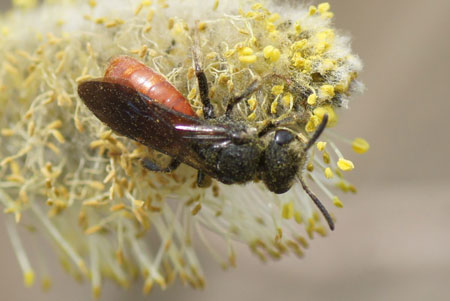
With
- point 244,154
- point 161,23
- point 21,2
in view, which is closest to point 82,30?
point 161,23

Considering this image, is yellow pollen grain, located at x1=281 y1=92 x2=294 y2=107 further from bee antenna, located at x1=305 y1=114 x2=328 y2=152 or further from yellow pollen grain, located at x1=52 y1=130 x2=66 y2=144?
yellow pollen grain, located at x1=52 y1=130 x2=66 y2=144

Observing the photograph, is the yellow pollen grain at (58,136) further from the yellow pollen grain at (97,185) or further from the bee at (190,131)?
the bee at (190,131)

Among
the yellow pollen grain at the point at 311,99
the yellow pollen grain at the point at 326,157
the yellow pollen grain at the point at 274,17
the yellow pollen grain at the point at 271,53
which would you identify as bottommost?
the yellow pollen grain at the point at 326,157

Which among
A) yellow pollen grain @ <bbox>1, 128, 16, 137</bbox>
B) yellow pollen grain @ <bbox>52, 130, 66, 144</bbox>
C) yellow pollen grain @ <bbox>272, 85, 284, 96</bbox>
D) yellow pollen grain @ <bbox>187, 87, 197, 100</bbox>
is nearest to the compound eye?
yellow pollen grain @ <bbox>272, 85, 284, 96</bbox>

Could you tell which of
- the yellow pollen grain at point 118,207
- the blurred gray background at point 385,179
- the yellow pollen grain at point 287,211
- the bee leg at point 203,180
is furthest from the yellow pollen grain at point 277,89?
the blurred gray background at point 385,179

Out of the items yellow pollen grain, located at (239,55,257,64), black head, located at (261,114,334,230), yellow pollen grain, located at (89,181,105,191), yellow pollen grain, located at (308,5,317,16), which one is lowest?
yellow pollen grain, located at (89,181,105,191)

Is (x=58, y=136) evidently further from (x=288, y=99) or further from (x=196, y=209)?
(x=288, y=99)

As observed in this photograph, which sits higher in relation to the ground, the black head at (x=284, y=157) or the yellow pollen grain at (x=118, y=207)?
the black head at (x=284, y=157)
